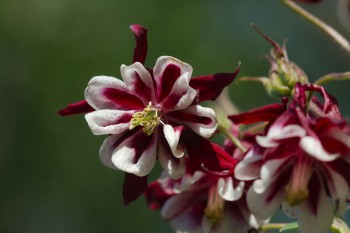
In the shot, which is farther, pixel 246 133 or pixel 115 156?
pixel 246 133

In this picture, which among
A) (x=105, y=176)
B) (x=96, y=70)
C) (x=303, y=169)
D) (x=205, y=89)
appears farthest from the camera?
(x=105, y=176)

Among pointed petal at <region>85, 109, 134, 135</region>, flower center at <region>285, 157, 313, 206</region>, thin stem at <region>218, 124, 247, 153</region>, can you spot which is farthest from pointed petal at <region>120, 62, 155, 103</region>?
flower center at <region>285, 157, 313, 206</region>

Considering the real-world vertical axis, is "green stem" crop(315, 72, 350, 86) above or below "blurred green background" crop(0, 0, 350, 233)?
above

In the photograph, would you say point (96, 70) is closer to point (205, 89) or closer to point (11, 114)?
point (11, 114)

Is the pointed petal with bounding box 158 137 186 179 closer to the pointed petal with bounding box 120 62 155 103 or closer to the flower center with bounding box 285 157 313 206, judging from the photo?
the pointed petal with bounding box 120 62 155 103

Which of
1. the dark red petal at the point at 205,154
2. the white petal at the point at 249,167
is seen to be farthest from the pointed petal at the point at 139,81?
the white petal at the point at 249,167

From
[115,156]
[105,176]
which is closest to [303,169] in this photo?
[115,156]

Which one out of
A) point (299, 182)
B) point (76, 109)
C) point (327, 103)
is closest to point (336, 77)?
point (327, 103)
